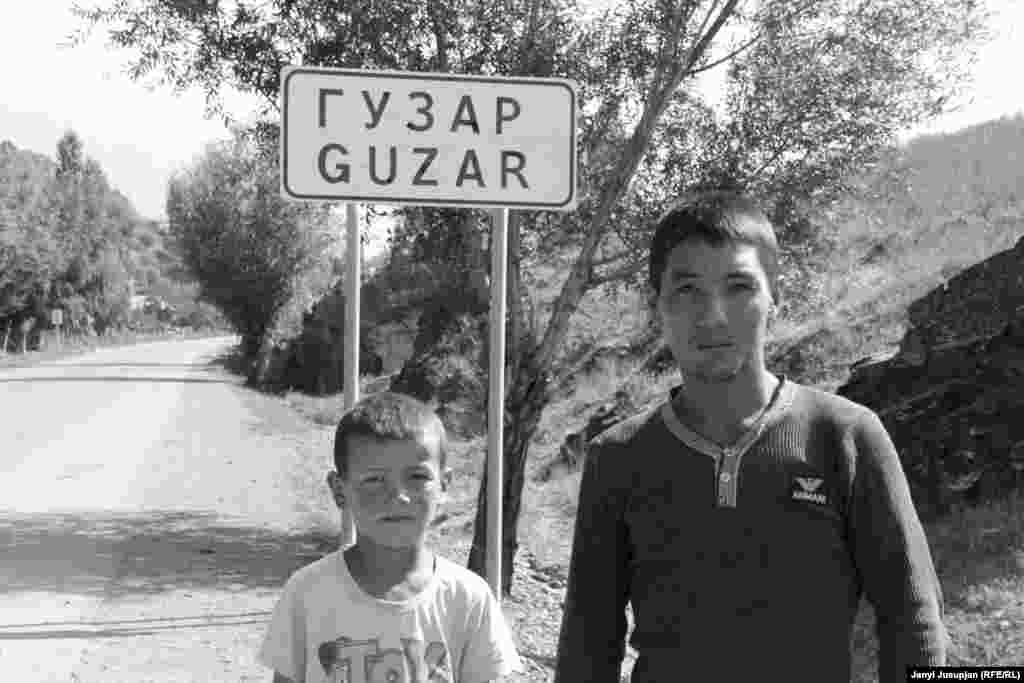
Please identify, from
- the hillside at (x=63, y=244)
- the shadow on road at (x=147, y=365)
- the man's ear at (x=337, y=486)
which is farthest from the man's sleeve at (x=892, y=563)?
the shadow on road at (x=147, y=365)

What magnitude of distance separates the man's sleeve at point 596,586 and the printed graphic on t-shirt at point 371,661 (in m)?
0.46

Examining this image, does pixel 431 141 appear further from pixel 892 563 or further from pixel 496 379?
pixel 892 563

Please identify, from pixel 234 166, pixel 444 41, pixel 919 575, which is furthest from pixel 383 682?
pixel 234 166

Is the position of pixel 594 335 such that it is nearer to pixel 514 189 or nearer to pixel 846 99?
pixel 846 99

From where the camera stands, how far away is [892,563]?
84.0 inches

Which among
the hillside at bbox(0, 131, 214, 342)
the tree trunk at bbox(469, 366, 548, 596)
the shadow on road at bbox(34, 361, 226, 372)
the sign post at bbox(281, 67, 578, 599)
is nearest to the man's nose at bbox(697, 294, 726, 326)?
the sign post at bbox(281, 67, 578, 599)

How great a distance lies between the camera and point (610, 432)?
2400 mm

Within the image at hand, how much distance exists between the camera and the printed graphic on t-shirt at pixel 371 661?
2732 millimetres

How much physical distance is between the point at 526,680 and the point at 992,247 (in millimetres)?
12963

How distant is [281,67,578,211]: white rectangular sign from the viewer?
18.0 ft

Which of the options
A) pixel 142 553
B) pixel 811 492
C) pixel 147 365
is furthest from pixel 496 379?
pixel 147 365

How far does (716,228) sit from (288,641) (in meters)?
1.33

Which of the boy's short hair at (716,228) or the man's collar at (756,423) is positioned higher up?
the boy's short hair at (716,228)

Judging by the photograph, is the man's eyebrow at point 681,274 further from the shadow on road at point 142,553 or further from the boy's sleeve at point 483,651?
the shadow on road at point 142,553
